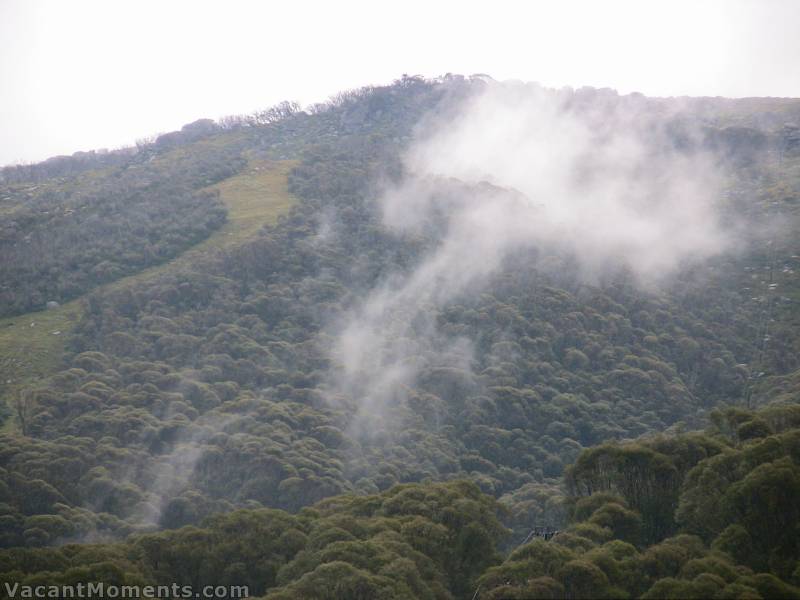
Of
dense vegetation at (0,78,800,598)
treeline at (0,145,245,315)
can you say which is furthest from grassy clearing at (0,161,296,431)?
dense vegetation at (0,78,800,598)

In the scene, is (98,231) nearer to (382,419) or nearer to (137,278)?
(137,278)

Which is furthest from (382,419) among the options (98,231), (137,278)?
(98,231)

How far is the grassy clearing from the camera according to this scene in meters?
116

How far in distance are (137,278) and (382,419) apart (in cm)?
5445

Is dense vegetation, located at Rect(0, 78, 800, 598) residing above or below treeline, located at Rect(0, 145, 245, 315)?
below

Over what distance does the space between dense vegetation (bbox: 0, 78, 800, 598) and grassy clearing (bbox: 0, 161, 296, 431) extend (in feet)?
10.4

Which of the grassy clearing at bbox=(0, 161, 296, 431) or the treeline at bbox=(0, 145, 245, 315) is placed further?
the treeline at bbox=(0, 145, 245, 315)

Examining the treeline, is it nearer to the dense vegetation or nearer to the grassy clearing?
the dense vegetation

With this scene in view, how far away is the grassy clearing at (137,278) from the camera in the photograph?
115500 millimetres

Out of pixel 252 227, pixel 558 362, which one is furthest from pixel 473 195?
pixel 558 362

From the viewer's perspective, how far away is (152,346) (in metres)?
122

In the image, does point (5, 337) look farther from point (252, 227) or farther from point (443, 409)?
point (443, 409)

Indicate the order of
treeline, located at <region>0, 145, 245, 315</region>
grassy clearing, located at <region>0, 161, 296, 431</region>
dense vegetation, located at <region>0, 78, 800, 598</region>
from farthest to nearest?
1. treeline, located at <region>0, 145, 245, 315</region>
2. grassy clearing, located at <region>0, 161, 296, 431</region>
3. dense vegetation, located at <region>0, 78, 800, 598</region>

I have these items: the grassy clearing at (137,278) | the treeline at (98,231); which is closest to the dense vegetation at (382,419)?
the treeline at (98,231)
